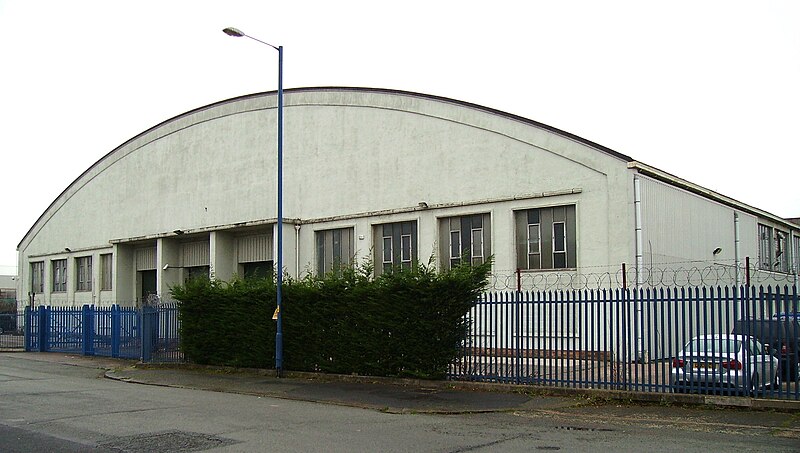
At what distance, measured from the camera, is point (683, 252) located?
82.7 feet

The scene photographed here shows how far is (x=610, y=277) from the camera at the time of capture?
2195cm

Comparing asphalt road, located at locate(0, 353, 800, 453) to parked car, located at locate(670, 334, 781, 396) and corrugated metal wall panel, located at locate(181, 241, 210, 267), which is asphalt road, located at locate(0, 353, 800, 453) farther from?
corrugated metal wall panel, located at locate(181, 241, 210, 267)

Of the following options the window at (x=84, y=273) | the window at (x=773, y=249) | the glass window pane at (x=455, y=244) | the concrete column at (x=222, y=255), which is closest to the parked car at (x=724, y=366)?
the glass window pane at (x=455, y=244)

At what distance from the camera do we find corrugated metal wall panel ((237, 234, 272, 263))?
112ft

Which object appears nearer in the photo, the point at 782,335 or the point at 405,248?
the point at 782,335

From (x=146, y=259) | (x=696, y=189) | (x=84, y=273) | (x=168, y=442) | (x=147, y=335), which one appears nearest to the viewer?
(x=168, y=442)

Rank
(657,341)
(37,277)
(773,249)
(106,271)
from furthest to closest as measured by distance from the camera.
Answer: (37,277) → (106,271) → (773,249) → (657,341)

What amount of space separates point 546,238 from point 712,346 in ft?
35.5

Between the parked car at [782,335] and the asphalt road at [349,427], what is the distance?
3.14ft

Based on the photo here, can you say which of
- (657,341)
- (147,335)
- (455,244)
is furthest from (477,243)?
(657,341)

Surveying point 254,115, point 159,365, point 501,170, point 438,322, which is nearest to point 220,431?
point 438,322

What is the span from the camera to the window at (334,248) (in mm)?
30717

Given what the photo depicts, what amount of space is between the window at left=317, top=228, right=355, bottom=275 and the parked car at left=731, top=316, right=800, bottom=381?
18.3 m

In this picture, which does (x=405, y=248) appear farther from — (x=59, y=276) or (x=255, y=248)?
(x=59, y=276)
